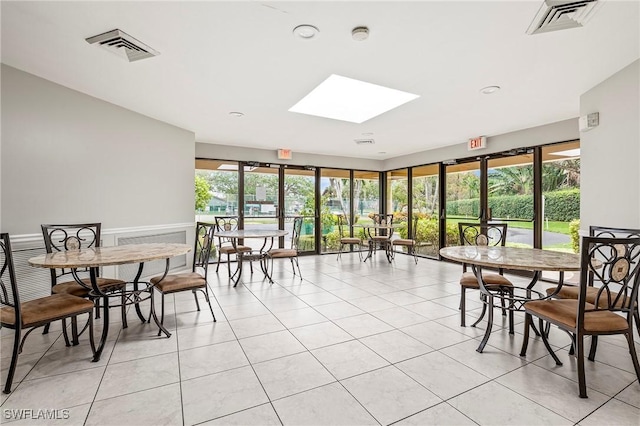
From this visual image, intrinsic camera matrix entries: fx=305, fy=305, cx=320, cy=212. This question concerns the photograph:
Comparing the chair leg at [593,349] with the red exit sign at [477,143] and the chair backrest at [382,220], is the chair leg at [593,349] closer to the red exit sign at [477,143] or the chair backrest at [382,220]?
the red exit sign at [477,143]

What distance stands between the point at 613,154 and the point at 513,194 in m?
2.45

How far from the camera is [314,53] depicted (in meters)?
2.68

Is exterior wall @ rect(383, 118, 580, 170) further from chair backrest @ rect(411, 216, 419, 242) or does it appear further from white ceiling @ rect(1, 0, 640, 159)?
chair backrest @ rect(411, 216, 419, 242)

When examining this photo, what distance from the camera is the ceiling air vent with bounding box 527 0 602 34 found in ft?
6.56

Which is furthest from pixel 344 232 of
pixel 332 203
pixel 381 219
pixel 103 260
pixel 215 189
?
pixel 103 260

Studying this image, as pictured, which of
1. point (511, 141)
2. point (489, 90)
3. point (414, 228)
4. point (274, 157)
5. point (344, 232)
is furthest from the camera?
point (344, 232)

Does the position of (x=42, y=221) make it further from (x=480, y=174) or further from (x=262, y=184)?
(x=480, y=174)

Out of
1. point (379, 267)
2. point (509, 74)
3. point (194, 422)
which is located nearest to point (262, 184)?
point (379, 267)

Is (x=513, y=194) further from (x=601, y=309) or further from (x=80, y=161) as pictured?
(x=80, y=161)

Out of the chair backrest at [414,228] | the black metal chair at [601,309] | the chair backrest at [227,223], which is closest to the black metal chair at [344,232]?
the chair backrest at [414,228]

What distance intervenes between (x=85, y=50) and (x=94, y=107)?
4.76 ft

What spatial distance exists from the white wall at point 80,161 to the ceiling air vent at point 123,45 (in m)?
1.36

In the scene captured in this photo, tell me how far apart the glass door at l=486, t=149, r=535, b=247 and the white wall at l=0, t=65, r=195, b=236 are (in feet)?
19.1

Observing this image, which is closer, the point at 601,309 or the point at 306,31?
the point at 601,309
